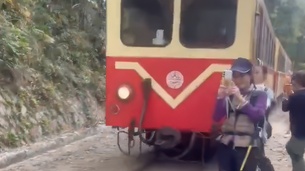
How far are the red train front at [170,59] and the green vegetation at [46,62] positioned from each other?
216cm

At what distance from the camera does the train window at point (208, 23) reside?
27.1 ft

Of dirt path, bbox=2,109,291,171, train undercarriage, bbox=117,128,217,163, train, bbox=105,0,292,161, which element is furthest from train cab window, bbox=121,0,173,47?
dirt path, bbox=2,109,291,171

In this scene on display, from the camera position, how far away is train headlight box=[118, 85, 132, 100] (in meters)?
8.38

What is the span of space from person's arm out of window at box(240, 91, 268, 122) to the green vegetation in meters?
4.83

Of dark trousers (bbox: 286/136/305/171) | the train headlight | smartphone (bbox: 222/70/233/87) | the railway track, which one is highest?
smartphone (bbox: 222/70/233/87)

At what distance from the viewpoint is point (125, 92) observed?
8375mm

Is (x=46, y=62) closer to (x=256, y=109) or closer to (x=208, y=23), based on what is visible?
(x=208, y=23)

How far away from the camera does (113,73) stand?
332 inches

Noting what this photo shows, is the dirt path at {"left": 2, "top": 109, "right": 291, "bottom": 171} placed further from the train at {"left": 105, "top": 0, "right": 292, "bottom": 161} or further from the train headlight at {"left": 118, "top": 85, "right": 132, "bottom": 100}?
the train headlight at {"left": 118, "top": 85, "right": 132, "bottom": 100}

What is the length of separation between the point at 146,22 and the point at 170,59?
0.64 meters

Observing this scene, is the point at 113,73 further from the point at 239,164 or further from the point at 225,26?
the point at 239,164

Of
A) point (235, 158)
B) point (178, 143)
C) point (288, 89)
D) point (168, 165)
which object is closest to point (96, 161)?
point (168, 165)

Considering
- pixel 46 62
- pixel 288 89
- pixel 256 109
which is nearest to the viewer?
pixel 256 109

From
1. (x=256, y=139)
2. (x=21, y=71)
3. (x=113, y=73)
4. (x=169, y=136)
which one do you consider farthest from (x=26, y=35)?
(x=256, y=139)
